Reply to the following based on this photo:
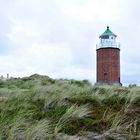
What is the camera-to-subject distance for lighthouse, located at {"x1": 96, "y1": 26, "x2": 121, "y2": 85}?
44.0 m

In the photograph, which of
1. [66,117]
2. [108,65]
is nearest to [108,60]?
[108,65]

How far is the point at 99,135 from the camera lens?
15.3ft

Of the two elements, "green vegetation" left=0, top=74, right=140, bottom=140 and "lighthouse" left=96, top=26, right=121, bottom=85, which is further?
"lighthouse" left=96, top=26, right=121, bottom=85

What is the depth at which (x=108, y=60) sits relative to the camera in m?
44.8

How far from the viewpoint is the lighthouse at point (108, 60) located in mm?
43969

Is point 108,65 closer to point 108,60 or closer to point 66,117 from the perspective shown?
point 108,60

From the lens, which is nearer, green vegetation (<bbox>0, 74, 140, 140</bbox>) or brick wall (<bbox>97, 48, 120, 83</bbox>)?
green vegetation (<bbox>0, 74, 140, 140</bbox>)

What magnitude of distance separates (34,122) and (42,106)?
47.4 inches

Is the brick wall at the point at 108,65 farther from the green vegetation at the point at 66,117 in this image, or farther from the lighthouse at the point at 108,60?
the green vegetation at the point at 66,117

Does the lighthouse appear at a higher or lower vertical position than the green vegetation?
higher

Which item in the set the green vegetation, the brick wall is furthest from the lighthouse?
the green vegetation

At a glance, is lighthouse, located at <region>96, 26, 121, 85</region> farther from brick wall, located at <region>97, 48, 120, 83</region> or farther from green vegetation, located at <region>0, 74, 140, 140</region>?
green vegetation, located at <region>0, 74, 140, 140</region>

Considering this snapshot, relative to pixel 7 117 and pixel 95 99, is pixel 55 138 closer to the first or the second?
pixel 7 117

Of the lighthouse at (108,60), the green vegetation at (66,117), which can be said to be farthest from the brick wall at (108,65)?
the green vegetation at (66,117)
